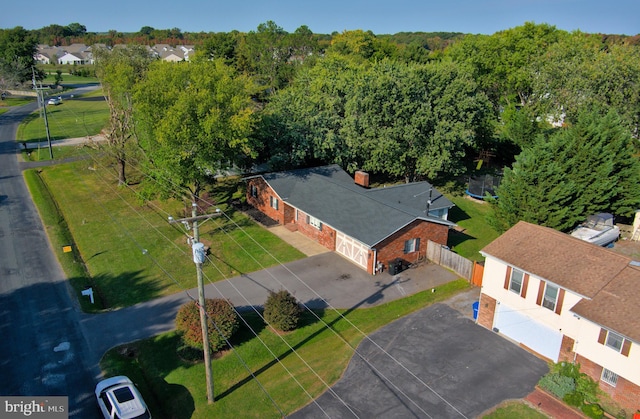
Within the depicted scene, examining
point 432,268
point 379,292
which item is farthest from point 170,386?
point 432,268

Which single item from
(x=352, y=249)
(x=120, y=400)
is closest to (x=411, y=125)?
(x=352, y=249)

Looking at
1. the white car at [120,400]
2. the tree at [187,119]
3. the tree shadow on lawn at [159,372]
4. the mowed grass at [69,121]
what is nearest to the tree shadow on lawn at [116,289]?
the tree shadow on lawn at [159,372]

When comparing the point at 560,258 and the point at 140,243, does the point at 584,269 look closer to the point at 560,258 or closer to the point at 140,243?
the point at 560,258

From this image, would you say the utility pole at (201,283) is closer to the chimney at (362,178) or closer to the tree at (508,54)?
the chimney at (362,178)

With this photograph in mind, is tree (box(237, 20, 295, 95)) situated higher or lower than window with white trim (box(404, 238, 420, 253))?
higher

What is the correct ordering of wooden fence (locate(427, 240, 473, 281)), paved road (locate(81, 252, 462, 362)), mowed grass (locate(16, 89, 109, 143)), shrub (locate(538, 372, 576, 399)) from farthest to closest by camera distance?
mowed grass (locate(16, 89, 109, 143)), wooden fence (locate(427, 240, 473, 281)), paved road (locate(81, 252, 462, 362)), shrub (locate(538, 372, 576, 399))

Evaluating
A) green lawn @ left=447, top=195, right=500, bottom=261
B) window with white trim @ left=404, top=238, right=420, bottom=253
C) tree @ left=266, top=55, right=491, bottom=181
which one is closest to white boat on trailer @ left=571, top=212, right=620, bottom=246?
green lawn @ left=447, top=195, right=500, bottom=261

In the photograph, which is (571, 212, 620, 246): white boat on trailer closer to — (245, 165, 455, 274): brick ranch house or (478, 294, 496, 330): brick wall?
(245, 165, 455, 274): brick ranch house
